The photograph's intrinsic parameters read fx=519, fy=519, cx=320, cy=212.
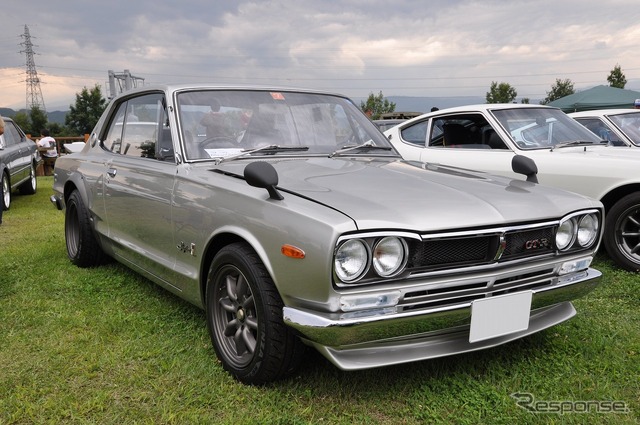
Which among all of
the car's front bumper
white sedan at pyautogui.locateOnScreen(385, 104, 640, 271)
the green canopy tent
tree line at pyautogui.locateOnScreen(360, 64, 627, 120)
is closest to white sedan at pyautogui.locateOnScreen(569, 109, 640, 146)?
white sedan at pyautogui.locateOnScreen(385, 104, 640, 271)

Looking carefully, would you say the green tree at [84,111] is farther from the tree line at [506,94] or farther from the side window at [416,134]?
the side window at [416,134]

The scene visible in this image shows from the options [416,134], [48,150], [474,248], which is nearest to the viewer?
[474,248]

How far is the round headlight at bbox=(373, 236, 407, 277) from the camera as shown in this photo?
2090 mm

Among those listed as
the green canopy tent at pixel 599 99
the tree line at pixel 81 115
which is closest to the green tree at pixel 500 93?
the green canopy tent at pixel 599 99

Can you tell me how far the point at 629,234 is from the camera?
429 centimetres

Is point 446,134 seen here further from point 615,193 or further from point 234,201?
point 234,201

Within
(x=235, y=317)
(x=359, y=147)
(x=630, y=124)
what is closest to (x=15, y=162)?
(x=359, y=147)

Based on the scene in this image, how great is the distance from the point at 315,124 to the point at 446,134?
9.25ft

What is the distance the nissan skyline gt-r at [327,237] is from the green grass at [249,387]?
0.70 ft

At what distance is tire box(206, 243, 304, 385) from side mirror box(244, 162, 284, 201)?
12.2 inches

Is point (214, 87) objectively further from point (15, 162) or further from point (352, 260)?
point (15, 162)

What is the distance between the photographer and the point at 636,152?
14.9ft

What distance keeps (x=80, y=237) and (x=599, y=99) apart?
58.3 feet

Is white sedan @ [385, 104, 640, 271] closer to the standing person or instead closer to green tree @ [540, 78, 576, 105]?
the standing person
